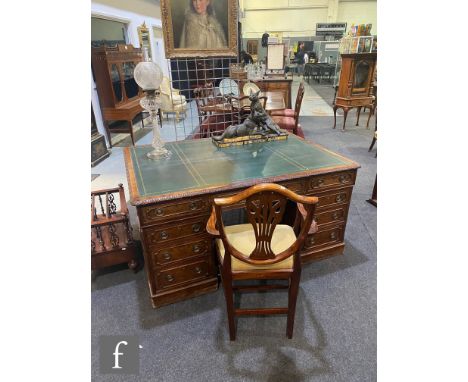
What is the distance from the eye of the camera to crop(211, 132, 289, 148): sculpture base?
216 centimetres

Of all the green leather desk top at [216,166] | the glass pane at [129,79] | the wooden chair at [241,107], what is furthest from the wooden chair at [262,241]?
the glass pane at [129,79]

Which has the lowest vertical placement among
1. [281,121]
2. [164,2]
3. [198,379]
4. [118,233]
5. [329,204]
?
[198,379]

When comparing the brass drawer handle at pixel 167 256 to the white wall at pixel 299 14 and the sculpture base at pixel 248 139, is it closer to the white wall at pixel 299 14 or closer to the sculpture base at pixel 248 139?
the sculpture base at pixel 248 139

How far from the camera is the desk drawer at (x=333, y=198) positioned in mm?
1933

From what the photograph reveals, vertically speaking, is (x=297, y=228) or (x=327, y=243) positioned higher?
(x=297, y=228)

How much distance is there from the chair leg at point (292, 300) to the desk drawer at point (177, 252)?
1.82ft

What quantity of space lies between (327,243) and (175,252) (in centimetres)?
116

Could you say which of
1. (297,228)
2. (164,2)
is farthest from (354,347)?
(164,2)

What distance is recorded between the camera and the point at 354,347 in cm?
154

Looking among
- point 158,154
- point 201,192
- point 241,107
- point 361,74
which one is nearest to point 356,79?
point 361,74

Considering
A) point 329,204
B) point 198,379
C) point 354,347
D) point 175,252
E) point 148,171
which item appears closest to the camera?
point 198,379

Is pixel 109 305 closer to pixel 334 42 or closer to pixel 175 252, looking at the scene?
pixel 175 252

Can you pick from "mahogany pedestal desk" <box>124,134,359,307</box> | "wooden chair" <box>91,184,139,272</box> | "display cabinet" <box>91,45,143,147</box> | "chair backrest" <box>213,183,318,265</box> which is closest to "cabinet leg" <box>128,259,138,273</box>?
"wooden chair" <box>91,184,139,272</box>

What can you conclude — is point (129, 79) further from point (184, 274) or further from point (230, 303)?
point (230, 303)
